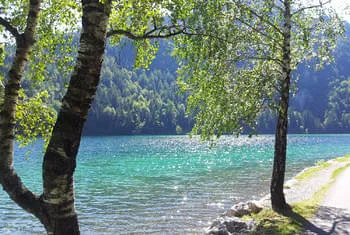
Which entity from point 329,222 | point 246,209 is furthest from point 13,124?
point 246,209

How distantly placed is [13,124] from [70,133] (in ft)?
6.54

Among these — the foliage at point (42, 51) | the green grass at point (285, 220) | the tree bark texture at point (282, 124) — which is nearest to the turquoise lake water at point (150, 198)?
the foliage at point (42, 51)

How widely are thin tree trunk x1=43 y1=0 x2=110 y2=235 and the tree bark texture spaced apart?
1092 centimetres

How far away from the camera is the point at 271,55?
1603 cm

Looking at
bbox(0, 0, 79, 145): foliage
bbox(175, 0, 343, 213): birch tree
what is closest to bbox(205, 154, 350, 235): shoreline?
bbox(175, 0, 343, 213): birch tree

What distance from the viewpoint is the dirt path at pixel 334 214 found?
13548 millimetres

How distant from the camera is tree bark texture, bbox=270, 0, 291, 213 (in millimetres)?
15547

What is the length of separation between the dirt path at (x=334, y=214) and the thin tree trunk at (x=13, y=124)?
33.5 ft

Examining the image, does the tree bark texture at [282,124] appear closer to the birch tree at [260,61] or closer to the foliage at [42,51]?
the birch tree at [260,61]

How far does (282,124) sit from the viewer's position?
16.1 meters

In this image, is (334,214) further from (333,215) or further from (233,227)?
(233,227)

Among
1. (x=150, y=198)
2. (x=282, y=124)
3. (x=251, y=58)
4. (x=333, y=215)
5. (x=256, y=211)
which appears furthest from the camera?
(x=150, y=198)

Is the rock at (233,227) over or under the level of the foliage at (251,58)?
under

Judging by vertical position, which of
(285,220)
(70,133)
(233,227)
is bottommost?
(233,227)
